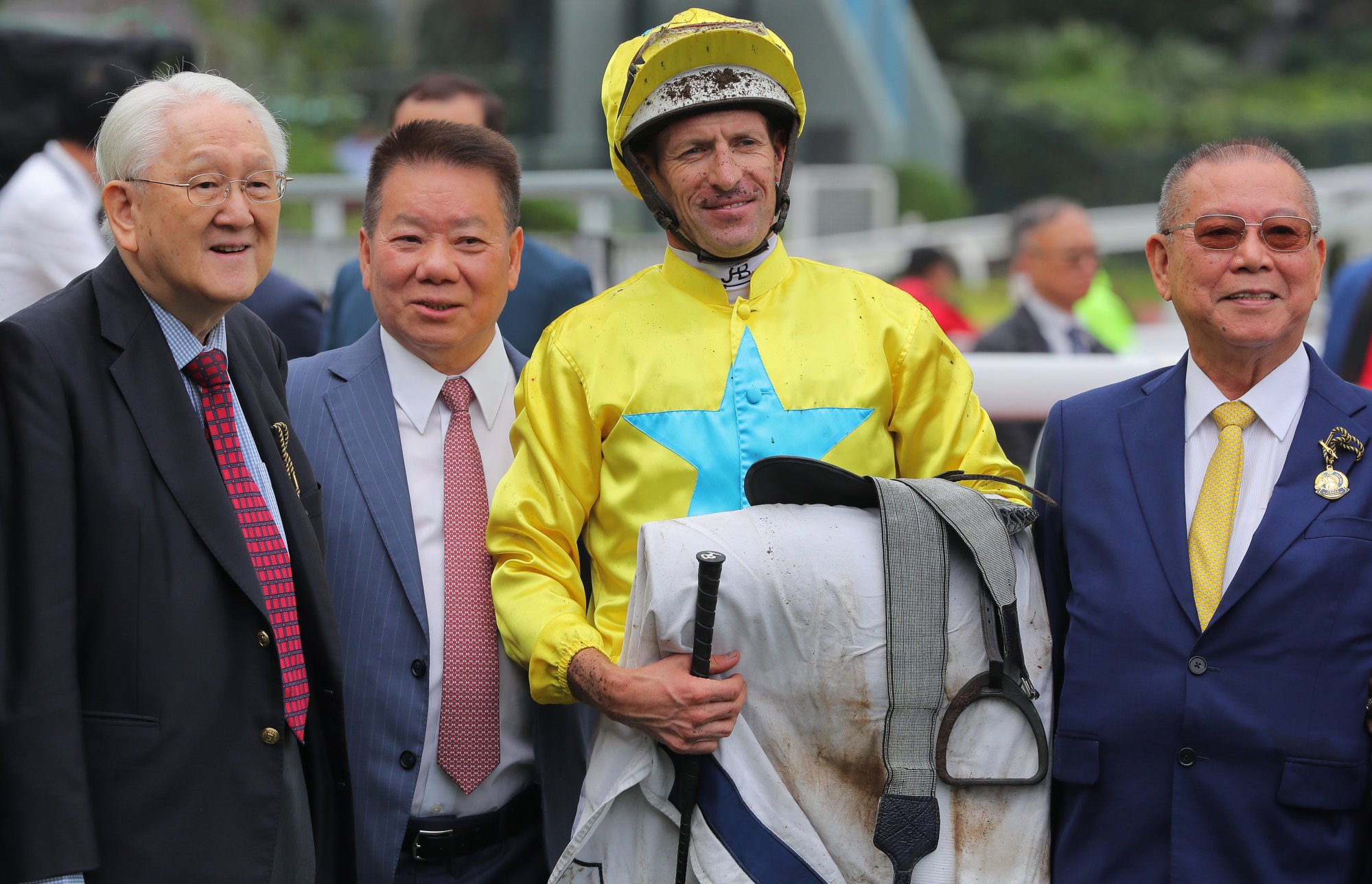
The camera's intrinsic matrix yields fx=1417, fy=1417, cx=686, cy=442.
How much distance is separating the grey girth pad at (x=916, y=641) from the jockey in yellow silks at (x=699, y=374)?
24 cm

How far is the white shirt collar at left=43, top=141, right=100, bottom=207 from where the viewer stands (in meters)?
4.89

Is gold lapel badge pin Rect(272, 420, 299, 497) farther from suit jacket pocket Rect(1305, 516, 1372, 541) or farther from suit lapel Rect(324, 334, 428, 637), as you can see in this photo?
suit jacket pocket Rect(1305, 516, 1372, 541)

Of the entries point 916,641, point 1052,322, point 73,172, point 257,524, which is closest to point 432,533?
point 257,524

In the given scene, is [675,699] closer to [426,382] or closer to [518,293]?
[426,382]

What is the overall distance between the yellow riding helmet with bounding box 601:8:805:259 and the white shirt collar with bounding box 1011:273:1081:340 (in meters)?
4.11

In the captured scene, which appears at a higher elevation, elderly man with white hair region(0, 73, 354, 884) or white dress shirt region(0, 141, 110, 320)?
white dress shirt region(0, 141, 110, 320)

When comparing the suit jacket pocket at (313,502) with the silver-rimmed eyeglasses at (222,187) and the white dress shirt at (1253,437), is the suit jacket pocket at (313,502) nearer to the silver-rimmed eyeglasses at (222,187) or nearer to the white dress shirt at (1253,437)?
the silver-rimmed eyeglasses at (222,187)

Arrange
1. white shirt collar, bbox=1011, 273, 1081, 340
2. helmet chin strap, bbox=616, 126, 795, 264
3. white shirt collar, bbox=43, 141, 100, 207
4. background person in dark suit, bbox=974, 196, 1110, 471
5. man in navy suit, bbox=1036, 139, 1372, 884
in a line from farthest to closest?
white shirt collar, bbox=1011, 273, 1081, 340 → background person in dark suit, bbox=974, 196, 1110, 471 → white shirt collar, bbox=43, 141, 100, 207 → helmet chin strap, bbox=616, 126, 795, 264 → man in navy suit, bbox=1036, 139, 1372, 884

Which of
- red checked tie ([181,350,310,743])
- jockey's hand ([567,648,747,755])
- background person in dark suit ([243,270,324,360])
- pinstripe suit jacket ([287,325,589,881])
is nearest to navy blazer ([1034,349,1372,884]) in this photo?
jockey's hand ([567,648,747,755])

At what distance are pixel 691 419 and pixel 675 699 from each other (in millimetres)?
564

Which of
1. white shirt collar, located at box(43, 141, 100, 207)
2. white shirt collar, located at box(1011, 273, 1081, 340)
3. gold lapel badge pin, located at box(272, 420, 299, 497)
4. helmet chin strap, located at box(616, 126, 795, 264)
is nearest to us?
gold lapel badge pin, located at box(272, 420, 299, 497)

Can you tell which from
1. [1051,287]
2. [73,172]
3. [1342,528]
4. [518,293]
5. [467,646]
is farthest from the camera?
[1051,287]

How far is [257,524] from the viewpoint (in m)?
2.45

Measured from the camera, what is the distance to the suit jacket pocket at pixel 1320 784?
2354mm
